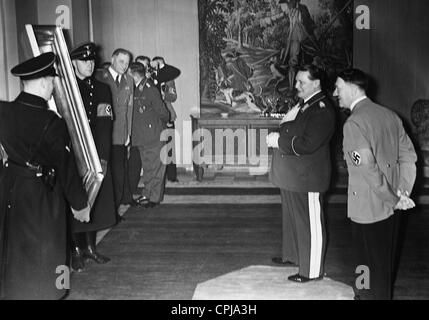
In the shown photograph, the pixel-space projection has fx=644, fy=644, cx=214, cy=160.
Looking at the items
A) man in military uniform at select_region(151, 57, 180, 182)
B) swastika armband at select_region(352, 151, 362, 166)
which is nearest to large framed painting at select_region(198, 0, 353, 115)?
man in military uniform at select_region(151, 57, 180, 182)

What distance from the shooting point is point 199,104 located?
8.66 metres

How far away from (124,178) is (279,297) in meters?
2.75

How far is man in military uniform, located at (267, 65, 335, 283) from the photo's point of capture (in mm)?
4039

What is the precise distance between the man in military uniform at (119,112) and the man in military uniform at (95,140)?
1.19 m

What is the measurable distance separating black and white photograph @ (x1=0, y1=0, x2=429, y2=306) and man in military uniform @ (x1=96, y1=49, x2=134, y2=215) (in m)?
0.01

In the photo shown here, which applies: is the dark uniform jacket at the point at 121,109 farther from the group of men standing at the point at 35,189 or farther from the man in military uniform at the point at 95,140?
the group of men standing at the point at 35,189

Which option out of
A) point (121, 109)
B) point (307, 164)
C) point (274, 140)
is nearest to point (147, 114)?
point (121, 109)

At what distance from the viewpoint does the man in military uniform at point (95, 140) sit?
4.52 m

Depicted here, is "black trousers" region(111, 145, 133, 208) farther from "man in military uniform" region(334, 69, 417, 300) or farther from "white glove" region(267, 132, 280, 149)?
"man in military uniform" region(334, 69, 417, 300)

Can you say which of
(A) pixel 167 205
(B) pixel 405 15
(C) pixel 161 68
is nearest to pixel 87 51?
(A) pixel 167 205

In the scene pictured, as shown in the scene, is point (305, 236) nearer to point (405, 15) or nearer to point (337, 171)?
point (337, 171)

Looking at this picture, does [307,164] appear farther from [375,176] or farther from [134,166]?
[134,166]

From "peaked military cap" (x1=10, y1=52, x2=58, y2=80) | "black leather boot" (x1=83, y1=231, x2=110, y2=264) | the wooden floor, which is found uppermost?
"peaked military cap" (x1=10, y1=52, x2=58, y2=80)

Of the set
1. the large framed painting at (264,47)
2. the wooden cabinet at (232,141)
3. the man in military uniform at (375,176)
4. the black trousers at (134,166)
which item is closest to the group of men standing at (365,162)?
the man in military uniform at (375,176)
